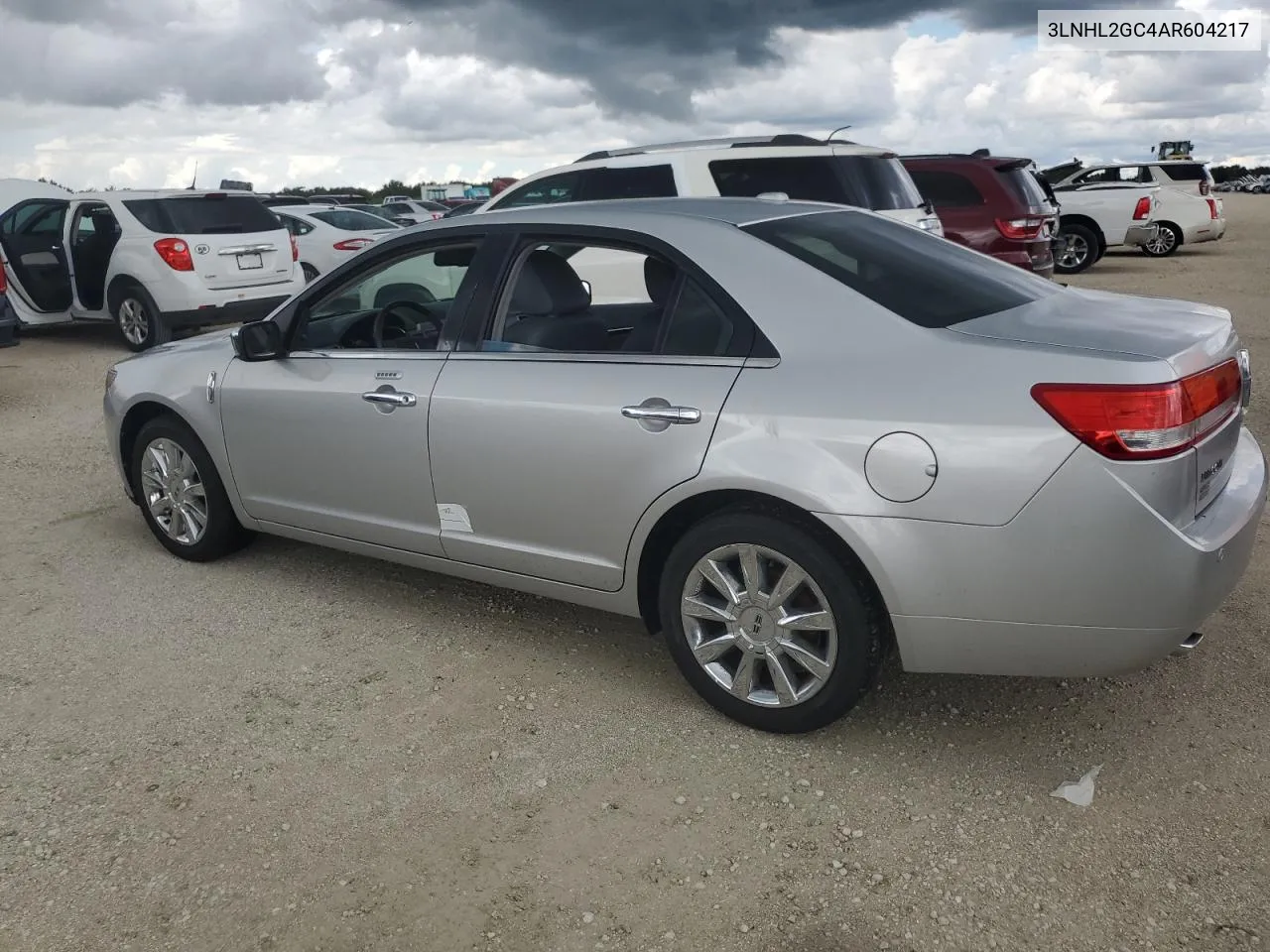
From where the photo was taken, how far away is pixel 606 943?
248 cm

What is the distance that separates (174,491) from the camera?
492 centimetres

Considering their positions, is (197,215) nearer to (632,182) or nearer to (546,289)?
(632,182)

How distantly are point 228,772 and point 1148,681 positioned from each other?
293cm

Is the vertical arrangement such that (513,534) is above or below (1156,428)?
below

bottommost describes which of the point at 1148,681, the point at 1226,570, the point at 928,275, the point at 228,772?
the point at 1148,681

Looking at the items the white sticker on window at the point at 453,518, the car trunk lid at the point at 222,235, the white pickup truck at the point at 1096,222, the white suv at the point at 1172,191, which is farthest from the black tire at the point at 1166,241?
the white sticker on window at the point at 453,518

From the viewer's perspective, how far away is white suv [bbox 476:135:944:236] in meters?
7.30

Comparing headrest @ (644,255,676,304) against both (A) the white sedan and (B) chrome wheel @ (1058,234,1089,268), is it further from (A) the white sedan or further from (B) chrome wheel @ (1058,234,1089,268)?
(B) chrome wheel @ (1058,234,1089,268)

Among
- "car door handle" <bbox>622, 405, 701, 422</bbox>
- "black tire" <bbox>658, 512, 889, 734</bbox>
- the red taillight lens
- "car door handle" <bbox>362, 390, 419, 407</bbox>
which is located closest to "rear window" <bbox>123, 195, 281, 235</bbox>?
the red taillight lens

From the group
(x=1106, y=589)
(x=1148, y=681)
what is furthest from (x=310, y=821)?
(x=1148, y=681)

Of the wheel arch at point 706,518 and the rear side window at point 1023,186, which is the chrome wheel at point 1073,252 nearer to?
the rear side window at point 1023,186

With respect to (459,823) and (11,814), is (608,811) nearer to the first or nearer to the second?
(459,823)

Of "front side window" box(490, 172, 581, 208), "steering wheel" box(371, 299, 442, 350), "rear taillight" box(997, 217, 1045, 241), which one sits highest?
"front side window" box(490, 172, 581, 208)

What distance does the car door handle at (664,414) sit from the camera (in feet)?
10.4
